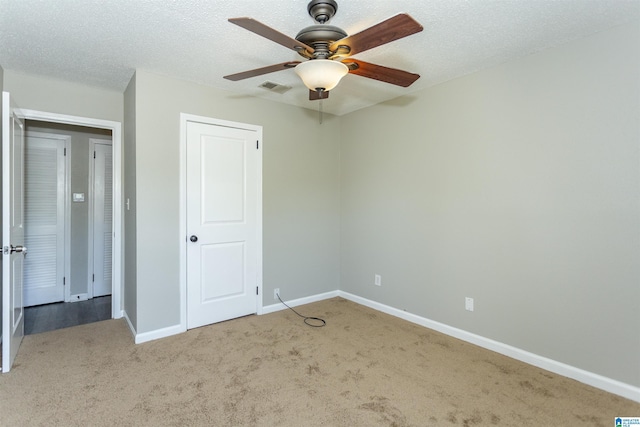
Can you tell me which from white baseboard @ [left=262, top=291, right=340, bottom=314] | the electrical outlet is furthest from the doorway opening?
the electrical outlet

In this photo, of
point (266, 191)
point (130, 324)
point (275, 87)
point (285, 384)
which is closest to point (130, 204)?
point (130, 324)

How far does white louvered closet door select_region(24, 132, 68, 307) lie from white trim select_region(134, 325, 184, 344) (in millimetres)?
2070

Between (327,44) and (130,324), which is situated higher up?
(327,44)

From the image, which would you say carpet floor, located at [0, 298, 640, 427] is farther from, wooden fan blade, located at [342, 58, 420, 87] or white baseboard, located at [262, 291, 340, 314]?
wooden fan blade, located at [342, 58, 420, 87]

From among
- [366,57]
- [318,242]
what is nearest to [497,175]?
[366,57]

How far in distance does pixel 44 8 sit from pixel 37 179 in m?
2.76

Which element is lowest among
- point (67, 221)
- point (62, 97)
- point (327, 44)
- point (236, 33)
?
point (67, 221)

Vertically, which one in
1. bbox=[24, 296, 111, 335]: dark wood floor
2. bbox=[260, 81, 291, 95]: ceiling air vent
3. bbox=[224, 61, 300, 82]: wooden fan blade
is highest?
bbox=[260, 81, 291, 95]: ceiling air vent

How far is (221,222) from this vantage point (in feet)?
11.1

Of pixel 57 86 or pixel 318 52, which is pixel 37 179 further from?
pixel 318 52

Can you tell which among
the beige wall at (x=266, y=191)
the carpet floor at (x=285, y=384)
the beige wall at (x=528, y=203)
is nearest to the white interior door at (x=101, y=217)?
the carpet floor at (x=285, y=384)

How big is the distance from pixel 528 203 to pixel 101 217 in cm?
490

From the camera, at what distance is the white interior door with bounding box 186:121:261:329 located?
126 inches

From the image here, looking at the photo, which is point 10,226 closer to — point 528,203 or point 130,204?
point 130,204
